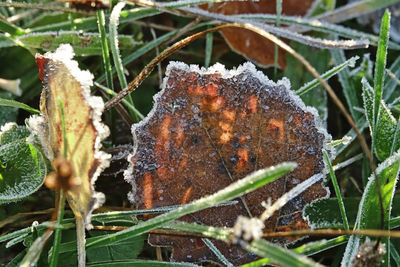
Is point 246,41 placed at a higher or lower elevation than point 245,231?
higher

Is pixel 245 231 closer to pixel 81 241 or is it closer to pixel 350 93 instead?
pixel 81 241

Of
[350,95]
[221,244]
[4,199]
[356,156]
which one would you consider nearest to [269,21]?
[350,95]

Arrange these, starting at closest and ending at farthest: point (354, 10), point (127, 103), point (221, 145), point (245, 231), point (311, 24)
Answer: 1. point (245, 231)
2. point (221, 145)
3. point (127, 103)
4. point (311, 24)
5. point (354, 10)

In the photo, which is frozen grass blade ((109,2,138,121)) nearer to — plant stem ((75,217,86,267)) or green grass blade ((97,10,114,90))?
green grass blade ((97,10,114,90))

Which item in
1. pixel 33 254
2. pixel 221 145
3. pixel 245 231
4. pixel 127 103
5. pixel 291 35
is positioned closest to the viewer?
pixel 245 231

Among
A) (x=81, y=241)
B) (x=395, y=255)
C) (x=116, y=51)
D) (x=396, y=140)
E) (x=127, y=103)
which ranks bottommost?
(x=395, y=255)

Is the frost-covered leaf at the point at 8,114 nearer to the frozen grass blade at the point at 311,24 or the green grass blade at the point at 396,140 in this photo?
the frozen grass blade at the point at 311,24

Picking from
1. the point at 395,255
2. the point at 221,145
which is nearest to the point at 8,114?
the point at 221,145

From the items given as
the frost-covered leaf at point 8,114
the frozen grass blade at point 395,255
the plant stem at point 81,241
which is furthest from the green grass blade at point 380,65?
the frost-covered leaf at point 8,114
